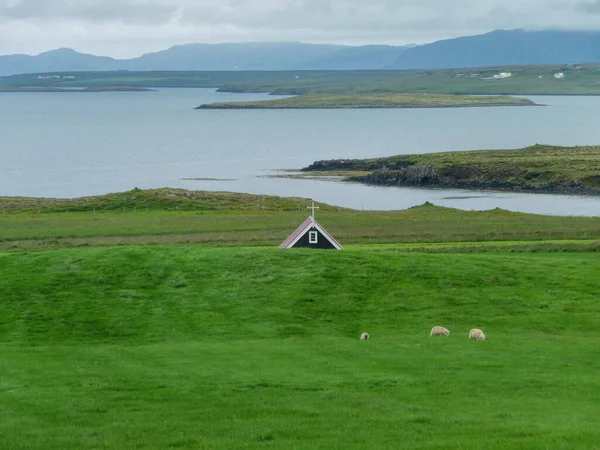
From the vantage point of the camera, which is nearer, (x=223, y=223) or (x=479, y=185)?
(x=223, y=223)

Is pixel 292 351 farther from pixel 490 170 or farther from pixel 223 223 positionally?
pixel 490 170

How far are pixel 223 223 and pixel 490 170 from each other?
78.6 meters

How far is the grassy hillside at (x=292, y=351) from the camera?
17.5 metres

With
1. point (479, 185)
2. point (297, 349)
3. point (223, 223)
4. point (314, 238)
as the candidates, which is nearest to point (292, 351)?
point (297, 349)

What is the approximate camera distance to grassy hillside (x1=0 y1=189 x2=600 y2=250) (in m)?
64.6

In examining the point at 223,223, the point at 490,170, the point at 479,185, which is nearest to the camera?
the point at 223,223

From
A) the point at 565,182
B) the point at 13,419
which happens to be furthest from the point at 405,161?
the point at 13,419

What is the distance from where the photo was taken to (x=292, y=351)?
2622 centimetres

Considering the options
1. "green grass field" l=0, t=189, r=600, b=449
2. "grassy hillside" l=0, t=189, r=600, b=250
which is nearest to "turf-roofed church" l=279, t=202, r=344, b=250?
"green grass field" l=0, t=189, r=600, b=449

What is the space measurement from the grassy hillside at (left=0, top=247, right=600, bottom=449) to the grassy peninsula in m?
98.3

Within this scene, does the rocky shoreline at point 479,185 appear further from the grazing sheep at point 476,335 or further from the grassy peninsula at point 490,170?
the grazing sheep at point 476,335

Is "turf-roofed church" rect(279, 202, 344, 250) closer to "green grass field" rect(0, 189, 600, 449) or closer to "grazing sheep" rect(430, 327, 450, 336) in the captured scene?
"green grass field" rect(0, 189, 600, 449)

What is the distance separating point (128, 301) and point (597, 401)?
61.2ft

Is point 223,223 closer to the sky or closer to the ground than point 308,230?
closer to the ground
